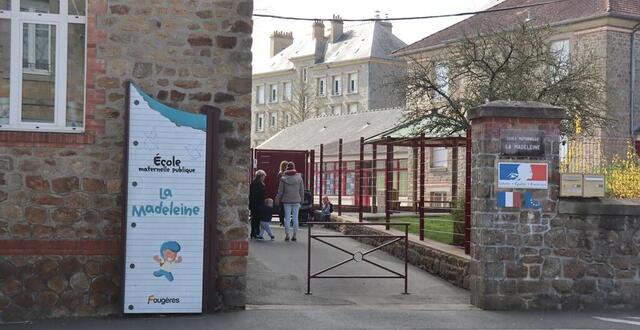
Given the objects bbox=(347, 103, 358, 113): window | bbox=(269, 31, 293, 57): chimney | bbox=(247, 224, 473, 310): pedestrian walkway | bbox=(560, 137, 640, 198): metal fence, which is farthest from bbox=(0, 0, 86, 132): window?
bbox=(269, 31, 293, 57): chimney

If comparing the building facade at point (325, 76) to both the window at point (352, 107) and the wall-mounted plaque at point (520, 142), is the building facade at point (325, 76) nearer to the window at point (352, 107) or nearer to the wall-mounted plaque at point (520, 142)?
the window at point (352, 107)

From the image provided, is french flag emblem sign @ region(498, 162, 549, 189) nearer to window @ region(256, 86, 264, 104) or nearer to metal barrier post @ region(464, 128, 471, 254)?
metal barrier post @ region(464, 128, 471, 254)

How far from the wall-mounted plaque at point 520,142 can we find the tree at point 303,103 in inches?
2553

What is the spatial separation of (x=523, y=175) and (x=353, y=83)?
71.8 m

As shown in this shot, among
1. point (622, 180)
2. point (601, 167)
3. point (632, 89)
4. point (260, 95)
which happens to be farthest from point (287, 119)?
point (622, 180)

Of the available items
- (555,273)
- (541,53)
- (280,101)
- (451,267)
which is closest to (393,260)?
(451,267)

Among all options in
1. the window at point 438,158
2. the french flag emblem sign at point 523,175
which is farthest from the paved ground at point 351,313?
the window at point 438,158

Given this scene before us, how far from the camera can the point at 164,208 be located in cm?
1043

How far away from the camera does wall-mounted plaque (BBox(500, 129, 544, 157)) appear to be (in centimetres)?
1128

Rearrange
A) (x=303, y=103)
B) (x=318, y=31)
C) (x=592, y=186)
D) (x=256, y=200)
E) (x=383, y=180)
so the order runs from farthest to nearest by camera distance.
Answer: (x=318, y=31) < (x=303, y=103) < (x=383, y=180) < (x=256, y=200) < (x=592, y=186)

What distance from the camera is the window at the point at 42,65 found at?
1035 cm

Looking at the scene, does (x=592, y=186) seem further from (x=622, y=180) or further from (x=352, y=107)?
(x=352, y=107)

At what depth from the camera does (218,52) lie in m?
10.7

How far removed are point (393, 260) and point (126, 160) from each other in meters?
6.99
